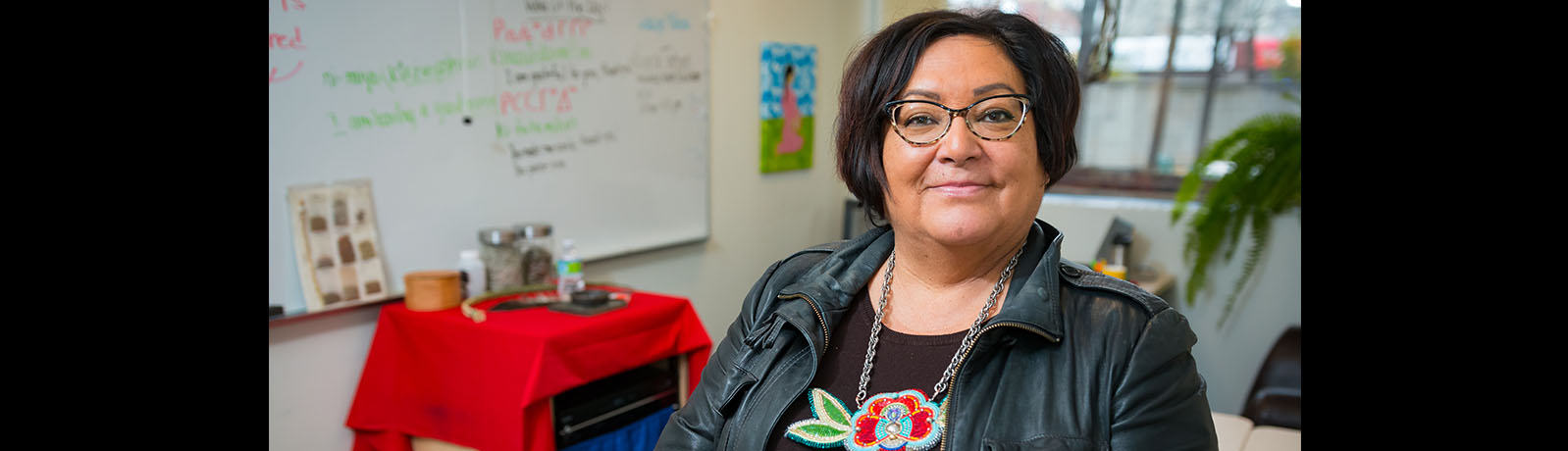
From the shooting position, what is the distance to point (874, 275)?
55.1 inches

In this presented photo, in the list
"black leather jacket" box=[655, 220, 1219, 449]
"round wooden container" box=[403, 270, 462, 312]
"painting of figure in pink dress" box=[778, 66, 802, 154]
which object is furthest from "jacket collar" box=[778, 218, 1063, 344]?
"painting of figure in pink dress" box=[778, 66, 802, 154]

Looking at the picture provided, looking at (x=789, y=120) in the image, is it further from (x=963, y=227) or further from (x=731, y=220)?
(x=963, y=227)

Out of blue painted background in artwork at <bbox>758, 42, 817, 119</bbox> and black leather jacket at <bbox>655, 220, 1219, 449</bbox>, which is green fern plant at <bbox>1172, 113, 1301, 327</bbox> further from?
black leather jacket at <bbox>655, 220, 1219, 449</bbox>

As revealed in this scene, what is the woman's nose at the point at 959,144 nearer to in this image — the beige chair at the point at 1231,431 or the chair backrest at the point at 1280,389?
the beige chair at the point at 1231,431

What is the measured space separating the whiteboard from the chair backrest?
2.05m

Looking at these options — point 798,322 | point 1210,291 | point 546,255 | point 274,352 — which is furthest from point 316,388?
point 1210,291

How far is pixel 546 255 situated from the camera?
2984 millimetres

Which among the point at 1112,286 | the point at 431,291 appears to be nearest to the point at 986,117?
the point at 1112,286

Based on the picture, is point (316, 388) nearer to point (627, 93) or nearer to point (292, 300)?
point (292, 300)

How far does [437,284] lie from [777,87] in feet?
6.41

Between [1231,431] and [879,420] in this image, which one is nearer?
[879,420]

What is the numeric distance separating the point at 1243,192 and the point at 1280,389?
91cm

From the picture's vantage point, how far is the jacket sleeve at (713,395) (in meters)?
1.32

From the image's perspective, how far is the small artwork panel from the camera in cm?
414
